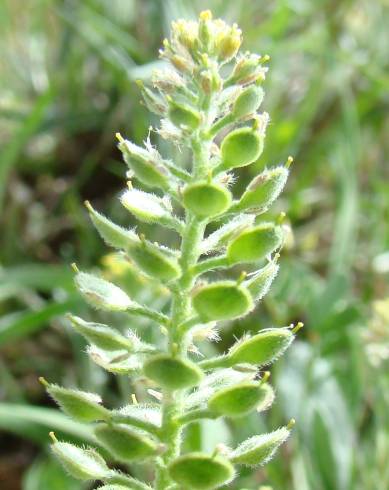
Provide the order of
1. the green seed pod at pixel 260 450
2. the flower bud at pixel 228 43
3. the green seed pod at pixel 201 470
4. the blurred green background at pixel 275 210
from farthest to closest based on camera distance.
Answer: the blurred green background at pixel 275 210 → the flower bud at pixel 228 43 → the green seed pod at pixel 260 450 → the green seed pod at pixel 201 470

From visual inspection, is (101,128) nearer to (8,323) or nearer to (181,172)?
(8,323)

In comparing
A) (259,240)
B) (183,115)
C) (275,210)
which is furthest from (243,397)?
(275,210)

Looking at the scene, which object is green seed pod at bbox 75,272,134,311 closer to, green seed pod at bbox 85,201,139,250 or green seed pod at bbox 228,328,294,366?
green seed pod at bbox 85,201,139,250

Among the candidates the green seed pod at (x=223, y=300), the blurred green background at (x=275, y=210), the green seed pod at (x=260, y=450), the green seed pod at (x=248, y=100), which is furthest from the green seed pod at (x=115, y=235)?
the blurred green background at (x=275, y=210)

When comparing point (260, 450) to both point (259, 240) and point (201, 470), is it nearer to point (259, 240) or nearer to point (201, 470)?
point (201, 470)

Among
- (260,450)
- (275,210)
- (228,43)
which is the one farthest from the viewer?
(275,210)

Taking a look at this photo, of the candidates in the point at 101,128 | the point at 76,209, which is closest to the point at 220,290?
the point at 76,209

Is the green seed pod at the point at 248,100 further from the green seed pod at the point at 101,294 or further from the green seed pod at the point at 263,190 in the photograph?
the green seed pod at the point at 101,294
